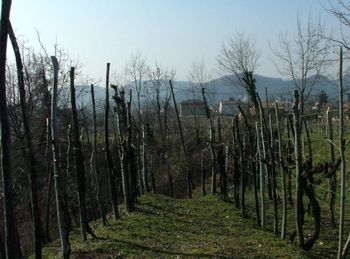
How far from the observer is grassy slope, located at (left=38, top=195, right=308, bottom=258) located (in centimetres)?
766

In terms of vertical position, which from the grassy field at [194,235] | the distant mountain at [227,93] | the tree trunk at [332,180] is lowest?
the grassy field at [194,235]

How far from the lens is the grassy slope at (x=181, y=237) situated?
302 inches

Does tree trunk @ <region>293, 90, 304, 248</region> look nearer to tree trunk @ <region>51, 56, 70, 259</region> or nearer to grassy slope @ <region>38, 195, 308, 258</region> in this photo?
grassy slope @ <region>38, 195, 308, 258</region>

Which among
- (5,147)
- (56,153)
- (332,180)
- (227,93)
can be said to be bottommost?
(332,180)

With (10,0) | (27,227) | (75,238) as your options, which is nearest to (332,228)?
(75,238)

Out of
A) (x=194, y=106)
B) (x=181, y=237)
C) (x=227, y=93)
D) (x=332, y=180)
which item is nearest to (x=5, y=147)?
(x=181, y=237)

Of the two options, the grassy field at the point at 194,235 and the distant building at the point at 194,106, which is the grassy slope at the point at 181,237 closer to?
the grassy field at the point at 194,235

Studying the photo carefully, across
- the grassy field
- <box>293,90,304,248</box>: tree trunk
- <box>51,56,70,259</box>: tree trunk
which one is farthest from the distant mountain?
<box>51,56,70,259</box>: tree trunk

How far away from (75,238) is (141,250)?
2.46 metres

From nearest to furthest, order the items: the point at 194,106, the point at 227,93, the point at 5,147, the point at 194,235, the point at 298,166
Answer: the point at 5,147 < the point at 298,166 < the point at 194,235 < the point at 194,106 < the point at 227,93

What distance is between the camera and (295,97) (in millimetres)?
7328

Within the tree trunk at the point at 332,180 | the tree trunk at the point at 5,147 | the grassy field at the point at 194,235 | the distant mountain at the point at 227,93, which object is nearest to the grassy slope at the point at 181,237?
the grassy field at the point at 194,235

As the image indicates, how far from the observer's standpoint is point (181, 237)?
9148 mm

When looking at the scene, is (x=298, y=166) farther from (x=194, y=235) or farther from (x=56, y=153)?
(x=56, y=153)
